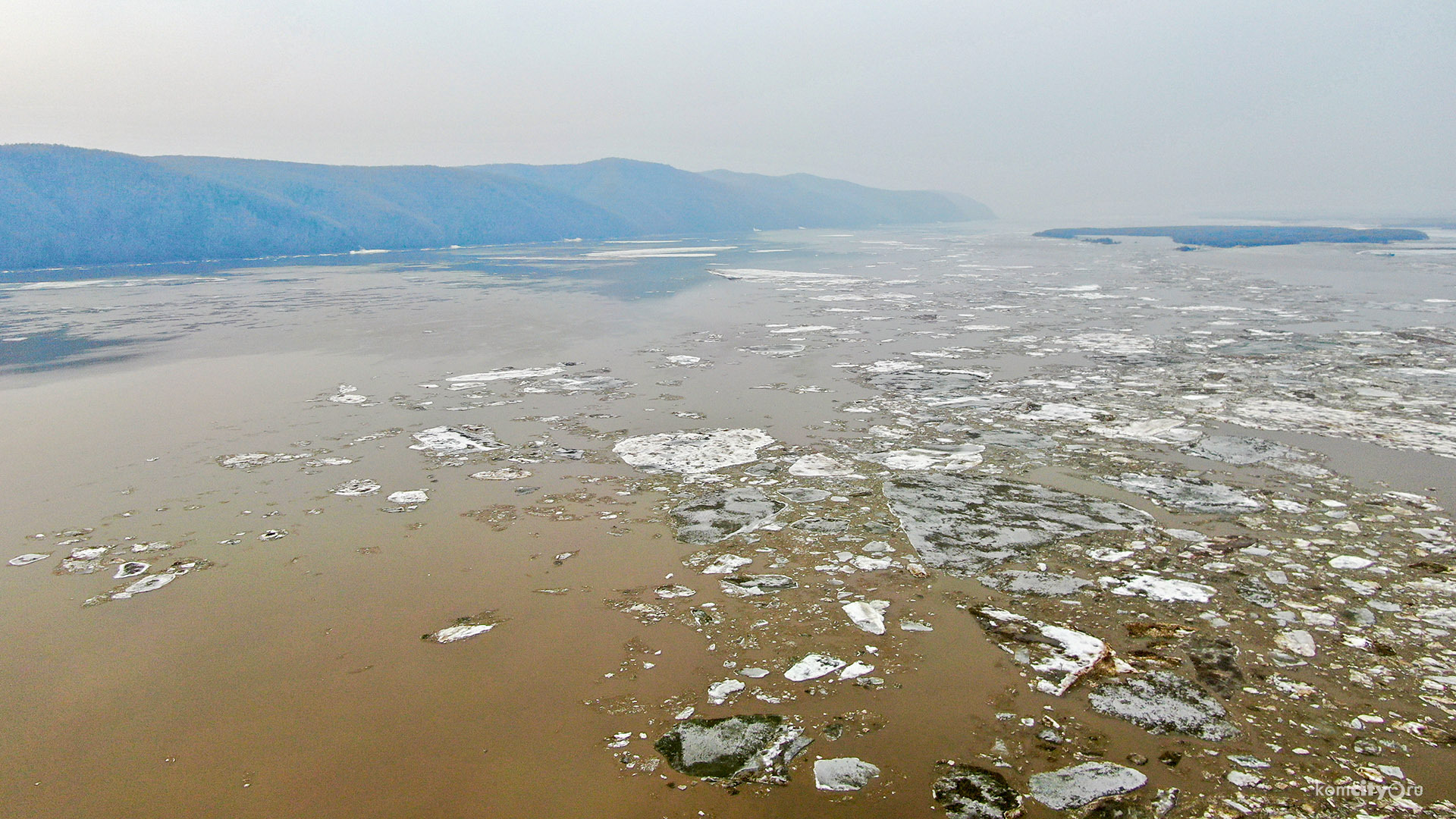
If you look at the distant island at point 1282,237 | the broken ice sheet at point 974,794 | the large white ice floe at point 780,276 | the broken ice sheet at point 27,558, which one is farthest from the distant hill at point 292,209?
the distant island at point 1282,237

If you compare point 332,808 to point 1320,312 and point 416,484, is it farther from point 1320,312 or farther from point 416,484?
point 1320,312

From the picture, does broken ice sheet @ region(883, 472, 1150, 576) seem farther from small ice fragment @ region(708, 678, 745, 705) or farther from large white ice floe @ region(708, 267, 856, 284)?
large white ice floe @ region(708, 267, 856, 284)

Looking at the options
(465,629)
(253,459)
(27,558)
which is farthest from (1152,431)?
(27,558)

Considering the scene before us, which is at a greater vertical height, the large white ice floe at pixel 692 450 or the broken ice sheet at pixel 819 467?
the large white ice floe at pixel 692 450

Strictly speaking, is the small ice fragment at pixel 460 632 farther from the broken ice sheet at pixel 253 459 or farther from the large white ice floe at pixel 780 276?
the large white ice floe at pixel 780 276

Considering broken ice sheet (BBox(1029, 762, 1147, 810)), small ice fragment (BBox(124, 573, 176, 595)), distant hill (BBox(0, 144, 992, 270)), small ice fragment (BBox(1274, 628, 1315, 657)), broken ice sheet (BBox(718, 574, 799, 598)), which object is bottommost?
broken ice sheet (BBox(1029, 762, 1147, 810))

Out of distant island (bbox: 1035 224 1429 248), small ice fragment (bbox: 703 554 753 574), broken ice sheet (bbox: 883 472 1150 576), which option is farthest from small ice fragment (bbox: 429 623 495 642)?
distant island (bbox: 1035 224 1429 248)

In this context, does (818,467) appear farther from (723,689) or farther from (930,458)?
(723,689)
